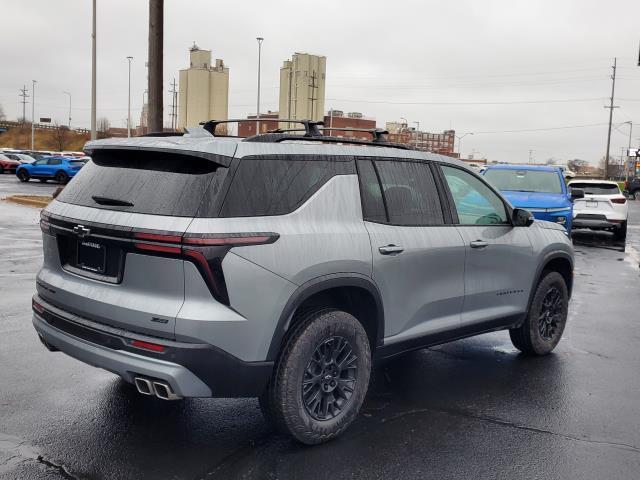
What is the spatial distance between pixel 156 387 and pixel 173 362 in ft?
0.64

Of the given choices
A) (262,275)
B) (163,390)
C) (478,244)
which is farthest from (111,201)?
(478,244)

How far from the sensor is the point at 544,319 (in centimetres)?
616

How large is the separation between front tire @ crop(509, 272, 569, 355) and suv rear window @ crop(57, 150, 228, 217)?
3.52m

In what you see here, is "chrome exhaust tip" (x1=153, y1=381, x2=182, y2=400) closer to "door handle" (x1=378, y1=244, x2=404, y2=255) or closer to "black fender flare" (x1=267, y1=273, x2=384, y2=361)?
"black fender flare" (x1=267, y1=273, x2=384, y2=361)

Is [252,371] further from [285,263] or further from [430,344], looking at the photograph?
[430,344]

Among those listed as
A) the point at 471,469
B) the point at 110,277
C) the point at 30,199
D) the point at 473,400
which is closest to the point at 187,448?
the point at 110,277

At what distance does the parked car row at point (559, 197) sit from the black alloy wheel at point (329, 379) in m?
8.10

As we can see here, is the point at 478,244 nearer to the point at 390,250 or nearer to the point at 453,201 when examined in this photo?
the point at 453,201

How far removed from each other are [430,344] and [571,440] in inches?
43.5

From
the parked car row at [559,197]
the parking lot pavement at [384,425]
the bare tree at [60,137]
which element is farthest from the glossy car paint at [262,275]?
the bare tree at [60,137]

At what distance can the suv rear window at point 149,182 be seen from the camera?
3.54 metres

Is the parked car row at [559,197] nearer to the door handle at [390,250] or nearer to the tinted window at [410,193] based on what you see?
the tinted window at [410,193]

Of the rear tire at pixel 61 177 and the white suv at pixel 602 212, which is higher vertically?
the white suv at pixel 602 212

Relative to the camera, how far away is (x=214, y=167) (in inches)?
142
